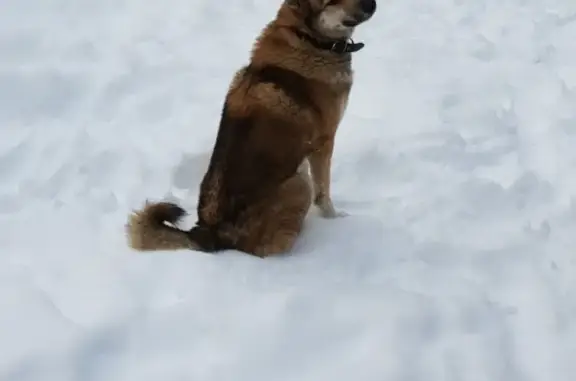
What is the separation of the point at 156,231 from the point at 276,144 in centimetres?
83

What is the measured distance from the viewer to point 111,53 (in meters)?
6.38

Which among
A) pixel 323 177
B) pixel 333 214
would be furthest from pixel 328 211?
pixel 323 177

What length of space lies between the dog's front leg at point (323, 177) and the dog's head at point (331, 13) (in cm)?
67

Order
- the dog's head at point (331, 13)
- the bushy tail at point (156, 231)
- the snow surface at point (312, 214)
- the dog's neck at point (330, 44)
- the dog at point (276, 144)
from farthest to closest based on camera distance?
the dog's neck at point (330, 44) → the dog's head at point (331, 13) → the dog at point (276, 144) → the bushy tail at point (156, 231) → the snow surface at point (312, 214)

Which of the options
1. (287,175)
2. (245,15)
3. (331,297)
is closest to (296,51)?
(287,175)

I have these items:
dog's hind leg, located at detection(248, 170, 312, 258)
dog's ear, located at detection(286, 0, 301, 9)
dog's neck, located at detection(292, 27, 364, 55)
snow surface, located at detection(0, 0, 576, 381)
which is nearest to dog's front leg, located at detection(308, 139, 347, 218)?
snow surface, located at detection(0, 0, 576, 381)

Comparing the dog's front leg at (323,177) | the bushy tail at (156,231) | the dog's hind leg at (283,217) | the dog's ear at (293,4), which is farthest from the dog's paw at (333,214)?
the dog's ear at (293,4)

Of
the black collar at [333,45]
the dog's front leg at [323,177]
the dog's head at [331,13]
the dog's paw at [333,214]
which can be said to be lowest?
the dog's paw at [333,214]

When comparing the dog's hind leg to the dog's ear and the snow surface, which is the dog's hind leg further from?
the dog's ear

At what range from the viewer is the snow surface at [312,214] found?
261 cm

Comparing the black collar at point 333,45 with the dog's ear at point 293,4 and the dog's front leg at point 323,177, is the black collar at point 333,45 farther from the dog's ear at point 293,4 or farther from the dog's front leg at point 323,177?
the dog's front leg at point 323,177

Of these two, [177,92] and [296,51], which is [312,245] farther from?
[177,92]

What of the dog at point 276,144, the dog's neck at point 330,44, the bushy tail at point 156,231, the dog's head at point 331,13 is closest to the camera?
the bushy tail at point 156,231

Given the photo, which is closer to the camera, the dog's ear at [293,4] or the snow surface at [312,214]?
the snow surface at [312,214]
